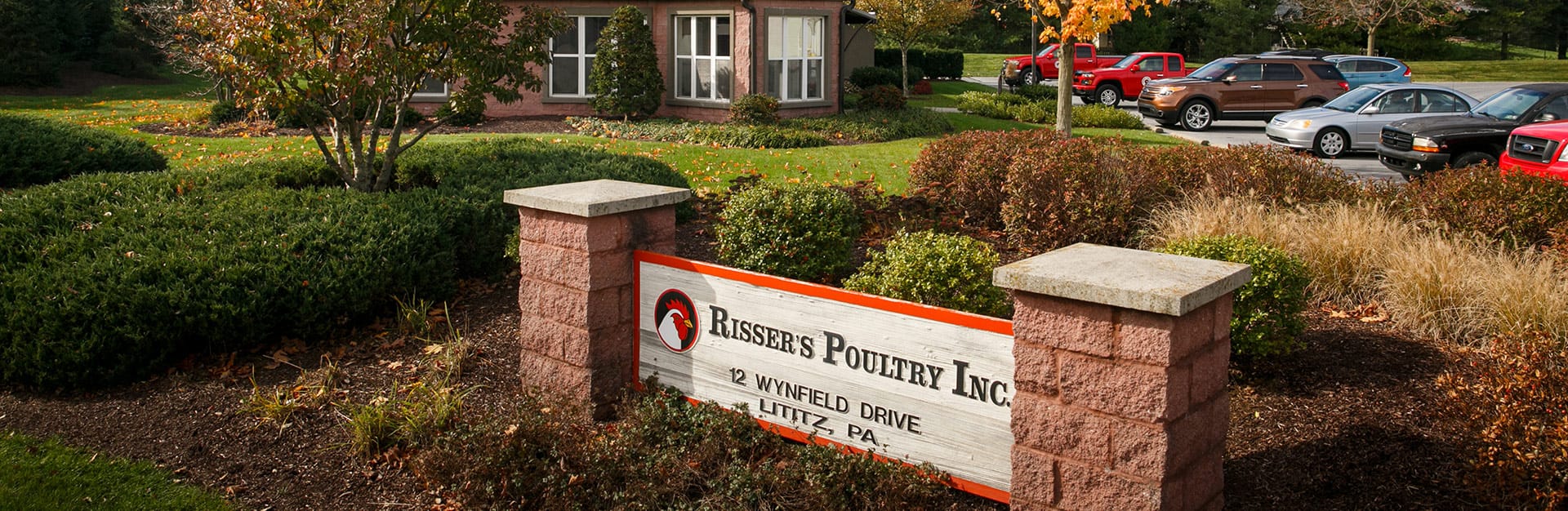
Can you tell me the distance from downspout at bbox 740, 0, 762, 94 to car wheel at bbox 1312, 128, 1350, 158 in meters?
9.42

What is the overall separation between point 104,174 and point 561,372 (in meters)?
5.53

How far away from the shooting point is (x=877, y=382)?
4.84 metres

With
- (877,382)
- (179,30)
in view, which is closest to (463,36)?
(877,382)

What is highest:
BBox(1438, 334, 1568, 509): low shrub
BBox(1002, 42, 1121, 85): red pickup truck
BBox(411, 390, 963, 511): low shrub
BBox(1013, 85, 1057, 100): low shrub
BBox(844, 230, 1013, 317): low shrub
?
BBox(1002, 42, 1121, 85): red pickup truck

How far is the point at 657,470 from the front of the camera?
5.02 m

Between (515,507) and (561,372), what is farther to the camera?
(561,372)

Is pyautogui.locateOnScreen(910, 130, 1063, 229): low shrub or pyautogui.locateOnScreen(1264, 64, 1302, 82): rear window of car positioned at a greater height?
pyautogui.locateOnScreen(1264, 64, 1302, 82): rear window of car

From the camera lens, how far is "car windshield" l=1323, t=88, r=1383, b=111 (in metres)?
19.8

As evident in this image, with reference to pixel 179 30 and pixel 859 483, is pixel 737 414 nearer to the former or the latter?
pixel 859 483

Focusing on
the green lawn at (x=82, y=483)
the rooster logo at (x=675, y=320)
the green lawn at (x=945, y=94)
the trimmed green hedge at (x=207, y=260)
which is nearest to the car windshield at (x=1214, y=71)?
the green lawn at (x=945, y=94)

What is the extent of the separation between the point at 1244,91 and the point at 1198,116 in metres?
1.07

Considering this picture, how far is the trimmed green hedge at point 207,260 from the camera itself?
6.41 meters

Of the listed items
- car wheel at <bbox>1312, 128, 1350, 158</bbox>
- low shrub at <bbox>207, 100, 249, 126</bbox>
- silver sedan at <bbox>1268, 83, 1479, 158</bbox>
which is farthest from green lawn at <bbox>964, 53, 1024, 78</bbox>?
low shrub at <bbox>207, 100, 249, 126</bbox>

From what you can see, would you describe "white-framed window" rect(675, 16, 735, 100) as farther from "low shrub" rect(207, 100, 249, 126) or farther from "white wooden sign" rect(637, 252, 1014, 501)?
"white wooden sign" rect(637, 252, 1014, 501)
